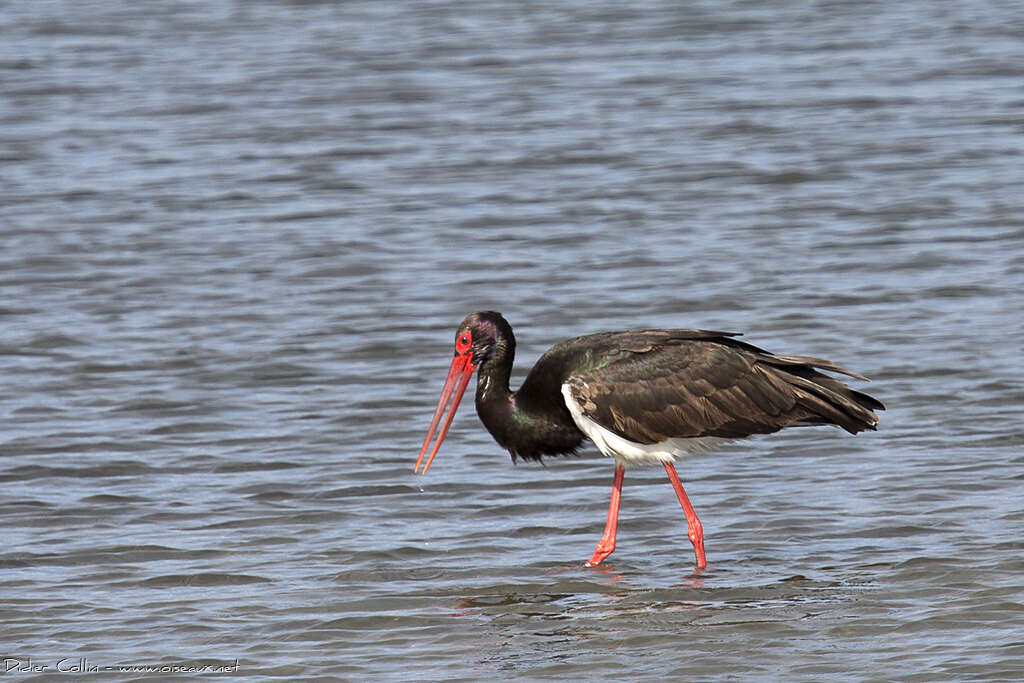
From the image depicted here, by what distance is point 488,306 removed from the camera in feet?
48.7

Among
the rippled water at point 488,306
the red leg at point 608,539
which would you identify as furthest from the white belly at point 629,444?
the rippled water at point 488,306

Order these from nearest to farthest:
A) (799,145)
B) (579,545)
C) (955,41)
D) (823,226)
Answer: (579,545)
(823,226)
(799,145)
(955,41)

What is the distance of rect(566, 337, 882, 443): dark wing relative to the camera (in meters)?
9.44

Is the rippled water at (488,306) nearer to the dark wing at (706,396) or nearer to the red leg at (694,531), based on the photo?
the red leg at (694,531)

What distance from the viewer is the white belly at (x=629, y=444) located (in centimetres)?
955

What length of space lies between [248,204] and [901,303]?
6897 millimetres

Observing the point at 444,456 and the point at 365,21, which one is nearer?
the point at 444,456

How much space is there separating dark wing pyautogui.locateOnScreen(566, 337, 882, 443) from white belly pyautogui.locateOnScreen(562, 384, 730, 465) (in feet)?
0.18

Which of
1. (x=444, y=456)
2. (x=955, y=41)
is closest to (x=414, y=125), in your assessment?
(x=955, y=41)

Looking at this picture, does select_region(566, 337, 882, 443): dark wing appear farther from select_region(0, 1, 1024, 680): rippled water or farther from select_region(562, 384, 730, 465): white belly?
select_region(0, 1, 1024, 680): rippled water

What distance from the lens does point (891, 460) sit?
10789 millimetres

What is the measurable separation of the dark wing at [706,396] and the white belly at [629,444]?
0.06 meters

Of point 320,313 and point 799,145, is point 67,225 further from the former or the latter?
point 799,145

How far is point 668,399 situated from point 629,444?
29cm
